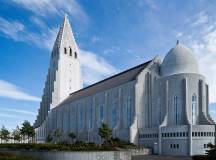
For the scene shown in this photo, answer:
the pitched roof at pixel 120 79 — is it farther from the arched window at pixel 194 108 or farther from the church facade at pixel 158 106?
the arched window at pixel 194 108

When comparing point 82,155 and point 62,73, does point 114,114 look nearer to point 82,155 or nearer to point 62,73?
point 82,155

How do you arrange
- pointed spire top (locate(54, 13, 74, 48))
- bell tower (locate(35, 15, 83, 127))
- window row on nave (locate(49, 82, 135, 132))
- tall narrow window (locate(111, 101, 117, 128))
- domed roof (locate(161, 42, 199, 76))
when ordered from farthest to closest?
pointed spire top (locate(54, 13, 74, 48)), bell tower (locate(35, 15, 83, 127)), tall narrow window (locate(111, 101, 117, 128)), window row on nave (locate(49, 82, 135, 132)), domed roof (locate(161, 42, 199, 76))

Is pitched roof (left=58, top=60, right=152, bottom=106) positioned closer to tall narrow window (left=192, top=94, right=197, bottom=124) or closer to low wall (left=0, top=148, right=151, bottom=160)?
tall narrow window (left=192, top=94, right=197, bottom=124)

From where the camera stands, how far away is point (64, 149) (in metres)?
43.0

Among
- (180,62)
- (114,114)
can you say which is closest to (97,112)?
(114,114)

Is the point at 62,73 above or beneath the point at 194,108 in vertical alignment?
above

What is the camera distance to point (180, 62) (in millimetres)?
67062

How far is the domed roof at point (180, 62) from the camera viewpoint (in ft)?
219

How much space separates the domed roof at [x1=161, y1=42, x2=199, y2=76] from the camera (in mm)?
66812

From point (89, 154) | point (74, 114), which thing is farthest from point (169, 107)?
point (74, 114)

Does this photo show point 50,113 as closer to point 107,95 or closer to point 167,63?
point 107,95

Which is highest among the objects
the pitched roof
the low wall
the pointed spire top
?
the pointed spire top

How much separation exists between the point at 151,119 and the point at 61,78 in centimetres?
5574

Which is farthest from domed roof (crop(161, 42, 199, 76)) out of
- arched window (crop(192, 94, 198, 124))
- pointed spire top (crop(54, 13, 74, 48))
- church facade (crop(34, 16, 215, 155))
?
pointed spire top (crop(54, 13, 74, 48))
